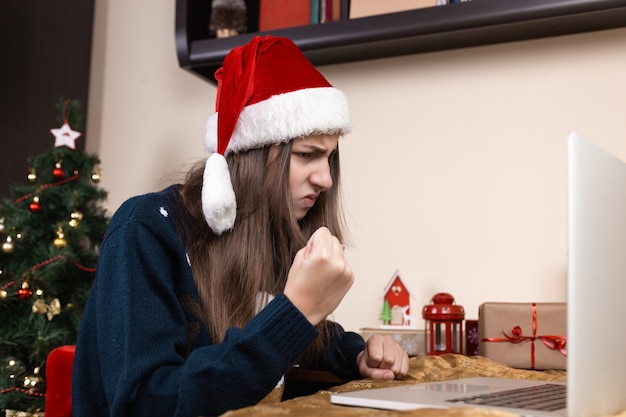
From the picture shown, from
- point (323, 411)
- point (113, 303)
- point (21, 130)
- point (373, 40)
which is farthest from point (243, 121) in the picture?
point (21, 130)

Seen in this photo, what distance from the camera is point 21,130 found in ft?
7.72

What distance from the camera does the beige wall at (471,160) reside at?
5.90ft

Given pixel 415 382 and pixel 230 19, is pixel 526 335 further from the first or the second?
pixel 230 19

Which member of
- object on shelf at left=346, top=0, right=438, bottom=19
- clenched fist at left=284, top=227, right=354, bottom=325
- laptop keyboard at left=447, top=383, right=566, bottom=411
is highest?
object on shelf at left=346, top=0, right=438, bottom=19

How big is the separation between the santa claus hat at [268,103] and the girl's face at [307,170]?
21 mm

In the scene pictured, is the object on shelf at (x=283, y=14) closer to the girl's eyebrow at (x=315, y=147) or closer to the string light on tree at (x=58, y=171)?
the string light on tree at (x=58, y=171)

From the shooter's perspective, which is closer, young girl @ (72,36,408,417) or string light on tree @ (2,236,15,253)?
young girl @ (72,36,408,417)

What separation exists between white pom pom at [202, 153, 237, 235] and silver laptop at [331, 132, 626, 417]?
0.43 meters

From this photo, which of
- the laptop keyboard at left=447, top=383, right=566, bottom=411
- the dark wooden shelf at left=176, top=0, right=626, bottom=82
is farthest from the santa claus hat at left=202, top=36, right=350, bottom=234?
the dark wooden shelf at left=176, top=0, right=626, bottom=82

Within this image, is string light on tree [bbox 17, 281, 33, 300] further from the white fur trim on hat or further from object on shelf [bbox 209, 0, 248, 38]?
the white fur trim on hat

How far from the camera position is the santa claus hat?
3.75ft

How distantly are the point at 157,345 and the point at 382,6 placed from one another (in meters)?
1.37

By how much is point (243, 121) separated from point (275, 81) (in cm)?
10

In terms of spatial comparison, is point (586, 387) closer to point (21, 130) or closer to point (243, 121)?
point (243, 121)
